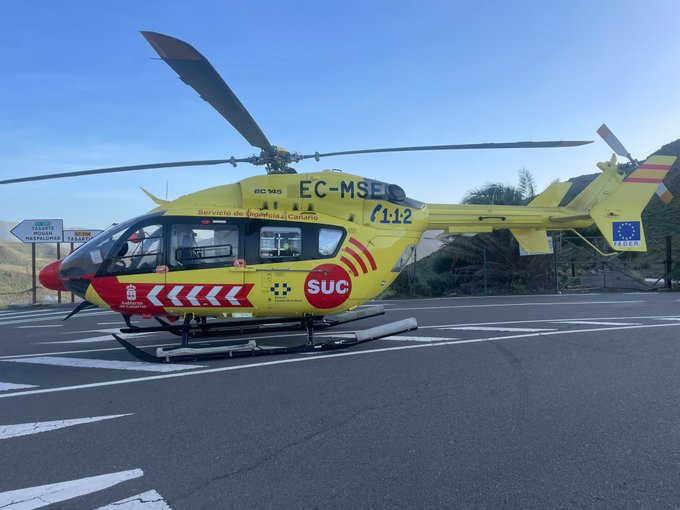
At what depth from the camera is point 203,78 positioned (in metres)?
5.11

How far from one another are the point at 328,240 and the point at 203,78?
127 inches

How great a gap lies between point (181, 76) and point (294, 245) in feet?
10.1

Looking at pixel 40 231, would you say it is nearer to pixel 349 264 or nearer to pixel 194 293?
pixel 194 293

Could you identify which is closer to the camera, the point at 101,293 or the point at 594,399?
the point at 594,399

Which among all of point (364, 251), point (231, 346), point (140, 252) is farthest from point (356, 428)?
point (140, 252)

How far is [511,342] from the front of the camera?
760 cm

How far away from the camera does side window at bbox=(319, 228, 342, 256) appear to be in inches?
290

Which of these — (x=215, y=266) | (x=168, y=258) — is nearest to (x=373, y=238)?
(x=215, y=266)

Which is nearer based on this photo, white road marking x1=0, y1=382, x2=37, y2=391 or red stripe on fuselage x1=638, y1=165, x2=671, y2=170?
white road marking x1=0, y1=382, x2=37, y2=391

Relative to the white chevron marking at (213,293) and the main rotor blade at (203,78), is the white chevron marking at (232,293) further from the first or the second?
the main rotor blade at (203,78)

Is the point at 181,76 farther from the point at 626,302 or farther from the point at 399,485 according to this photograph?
the point at 626,302

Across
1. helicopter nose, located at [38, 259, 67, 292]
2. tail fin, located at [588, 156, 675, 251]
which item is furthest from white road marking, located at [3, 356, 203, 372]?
tail fin, located at [588, 156, 675, 251]

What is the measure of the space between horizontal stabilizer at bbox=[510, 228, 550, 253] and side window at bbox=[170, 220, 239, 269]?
5664 millimetres

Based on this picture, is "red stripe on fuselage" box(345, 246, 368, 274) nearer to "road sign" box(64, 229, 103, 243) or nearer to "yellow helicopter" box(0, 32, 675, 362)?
"yellow helicopter" box(0, 32, 675, 362)
